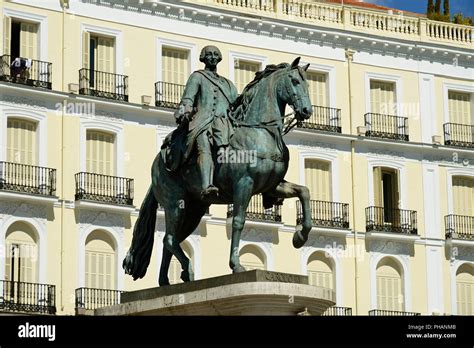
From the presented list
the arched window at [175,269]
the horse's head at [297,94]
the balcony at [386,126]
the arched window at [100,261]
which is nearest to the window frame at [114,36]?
the arched window at [100,261]

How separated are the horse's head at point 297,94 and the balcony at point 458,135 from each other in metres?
35.1

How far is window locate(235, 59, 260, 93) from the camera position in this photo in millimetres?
54781

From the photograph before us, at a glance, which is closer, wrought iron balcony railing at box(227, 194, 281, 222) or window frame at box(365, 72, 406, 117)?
wrought iron balcony railing at box(227, 194, 281, 222)

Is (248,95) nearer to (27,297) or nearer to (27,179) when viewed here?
(27,297)

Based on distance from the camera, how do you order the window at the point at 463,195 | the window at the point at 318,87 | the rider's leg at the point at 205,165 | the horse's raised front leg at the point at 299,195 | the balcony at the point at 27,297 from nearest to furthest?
the rider's leg at the point at 205,165
the horse's raised front leg at the point at 299,195
the balcony at the point at 27,297
the window at the point at 318,87
the window at the point at 463,195

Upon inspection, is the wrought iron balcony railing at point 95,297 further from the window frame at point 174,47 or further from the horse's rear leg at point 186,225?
the horse's rear leg at point 186,225

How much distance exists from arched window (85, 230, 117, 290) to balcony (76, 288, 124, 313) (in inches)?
12.9

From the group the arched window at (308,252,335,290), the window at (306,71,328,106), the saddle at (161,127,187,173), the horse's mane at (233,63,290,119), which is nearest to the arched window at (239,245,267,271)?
the arched window at (308,252,335,290)

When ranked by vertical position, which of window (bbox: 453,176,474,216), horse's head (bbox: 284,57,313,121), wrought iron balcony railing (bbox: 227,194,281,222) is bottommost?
horse's head (bbox: 284,57,313,121)

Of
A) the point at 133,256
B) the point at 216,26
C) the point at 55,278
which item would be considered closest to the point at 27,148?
the point at 55,278

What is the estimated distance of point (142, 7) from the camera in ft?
174

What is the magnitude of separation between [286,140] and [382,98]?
4.96 metres

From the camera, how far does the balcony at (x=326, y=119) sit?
183ft

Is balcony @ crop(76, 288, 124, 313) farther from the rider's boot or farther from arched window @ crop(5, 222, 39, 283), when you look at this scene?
the rider's boot
